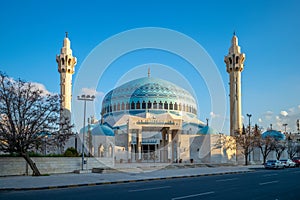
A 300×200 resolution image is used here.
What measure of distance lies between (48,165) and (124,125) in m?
30.5

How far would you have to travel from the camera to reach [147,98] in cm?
5900

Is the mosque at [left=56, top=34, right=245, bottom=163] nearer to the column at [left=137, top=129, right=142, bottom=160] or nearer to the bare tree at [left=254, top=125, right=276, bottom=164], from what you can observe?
the column at [left=137, top=129, right=142, bottom=160]

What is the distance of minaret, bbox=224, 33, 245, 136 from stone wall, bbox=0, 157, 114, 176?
87.3 feet

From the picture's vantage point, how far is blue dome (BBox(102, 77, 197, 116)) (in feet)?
193

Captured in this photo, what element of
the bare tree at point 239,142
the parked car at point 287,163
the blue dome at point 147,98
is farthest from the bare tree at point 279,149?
the parked car at point 287,163

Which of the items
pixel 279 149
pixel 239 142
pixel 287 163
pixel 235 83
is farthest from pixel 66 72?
pixel 279 149

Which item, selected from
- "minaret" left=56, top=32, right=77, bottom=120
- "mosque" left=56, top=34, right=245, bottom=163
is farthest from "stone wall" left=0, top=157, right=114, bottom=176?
"minaret" left=56, top=32, right=77, bottom=120

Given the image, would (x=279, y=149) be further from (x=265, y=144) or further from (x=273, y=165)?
(x=273, y=165)

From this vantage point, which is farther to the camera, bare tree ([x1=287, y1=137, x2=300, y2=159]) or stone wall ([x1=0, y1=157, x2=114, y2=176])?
bare tree ([x1=287, y1=137, x2=300, y2=159])

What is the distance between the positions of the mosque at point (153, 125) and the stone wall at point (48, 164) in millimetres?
11782

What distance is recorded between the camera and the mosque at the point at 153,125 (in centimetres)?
4734

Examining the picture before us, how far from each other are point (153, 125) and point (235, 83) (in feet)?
46.0

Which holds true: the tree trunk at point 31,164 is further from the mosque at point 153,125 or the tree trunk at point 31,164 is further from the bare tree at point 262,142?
the bare tree at point 262,142

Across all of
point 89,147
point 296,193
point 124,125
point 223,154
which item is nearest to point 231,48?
point 223,154
